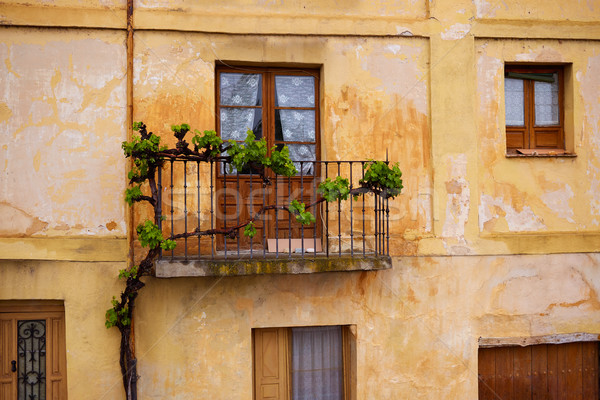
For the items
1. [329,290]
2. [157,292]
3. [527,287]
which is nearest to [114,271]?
[157,292]

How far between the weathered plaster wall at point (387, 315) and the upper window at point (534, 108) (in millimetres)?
1451

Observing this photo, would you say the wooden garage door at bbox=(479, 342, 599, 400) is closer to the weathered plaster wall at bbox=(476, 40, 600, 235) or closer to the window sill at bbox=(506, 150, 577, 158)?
the weathered plaster wall at bbox=(476, 40, 600, 235)

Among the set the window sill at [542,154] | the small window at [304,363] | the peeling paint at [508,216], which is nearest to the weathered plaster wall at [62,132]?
the small window at [304,363]

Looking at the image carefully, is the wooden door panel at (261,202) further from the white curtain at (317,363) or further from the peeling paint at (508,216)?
the peeling paint at (508,216)

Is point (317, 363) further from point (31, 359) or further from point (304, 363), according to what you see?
point (31, 359)

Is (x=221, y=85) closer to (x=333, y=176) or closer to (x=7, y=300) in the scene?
(x=333, y=176)

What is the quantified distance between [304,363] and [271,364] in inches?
15.5

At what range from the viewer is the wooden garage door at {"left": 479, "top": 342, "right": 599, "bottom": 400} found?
6.05 metres

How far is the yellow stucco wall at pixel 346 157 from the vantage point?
17.8 feet

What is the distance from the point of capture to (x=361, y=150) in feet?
19.2

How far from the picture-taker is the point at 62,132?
5.47 meters

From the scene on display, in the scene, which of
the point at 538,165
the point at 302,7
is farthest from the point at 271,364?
the point at 302,7

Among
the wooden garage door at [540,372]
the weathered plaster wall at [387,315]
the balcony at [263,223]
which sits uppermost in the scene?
the balcony at [263,223]

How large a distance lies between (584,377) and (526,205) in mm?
2295
